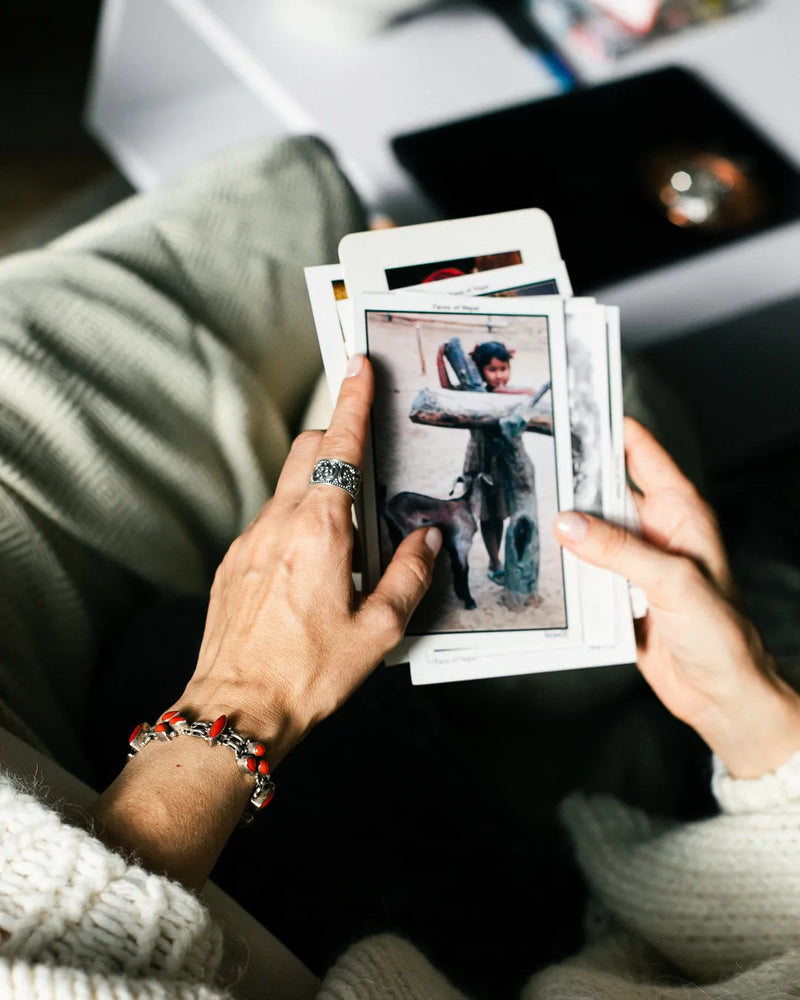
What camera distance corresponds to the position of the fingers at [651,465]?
757 mm

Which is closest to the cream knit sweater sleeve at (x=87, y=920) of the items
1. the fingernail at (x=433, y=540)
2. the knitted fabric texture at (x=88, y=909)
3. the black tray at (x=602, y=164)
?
the knitted fabric texture at (x=88, y=909)

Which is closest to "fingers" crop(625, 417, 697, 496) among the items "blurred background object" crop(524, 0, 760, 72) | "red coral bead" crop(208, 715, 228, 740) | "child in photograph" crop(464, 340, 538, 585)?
"child in photograph" crop(464, 340, 538, 585)

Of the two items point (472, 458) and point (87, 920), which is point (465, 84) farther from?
point (87, 920)

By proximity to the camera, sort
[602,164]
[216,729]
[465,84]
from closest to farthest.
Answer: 1. [216,729]
2. [602,164]
3. [465,84]

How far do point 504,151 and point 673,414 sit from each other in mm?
449

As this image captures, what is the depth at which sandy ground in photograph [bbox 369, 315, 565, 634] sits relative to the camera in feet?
2.29

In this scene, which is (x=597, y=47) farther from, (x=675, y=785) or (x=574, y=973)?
(x=574, y=973)

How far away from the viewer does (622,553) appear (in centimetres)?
71

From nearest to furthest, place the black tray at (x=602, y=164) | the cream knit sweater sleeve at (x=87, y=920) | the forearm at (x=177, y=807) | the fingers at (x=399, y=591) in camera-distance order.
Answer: the cream knit sweater sleeve at (x=87, y=920)
the forearm at (x=177, y=807)
the fingers at (x=399, y=591)
the black tray at (x=602, y=164)

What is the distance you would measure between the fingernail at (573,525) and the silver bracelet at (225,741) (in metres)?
0.32

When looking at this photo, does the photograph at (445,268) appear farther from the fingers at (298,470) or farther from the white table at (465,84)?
the white table at (465,84)

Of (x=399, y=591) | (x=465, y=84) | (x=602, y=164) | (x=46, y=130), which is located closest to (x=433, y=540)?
(x=399, y=591)

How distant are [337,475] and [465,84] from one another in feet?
2.96

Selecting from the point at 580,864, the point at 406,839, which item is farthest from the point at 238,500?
the point at 580,864
